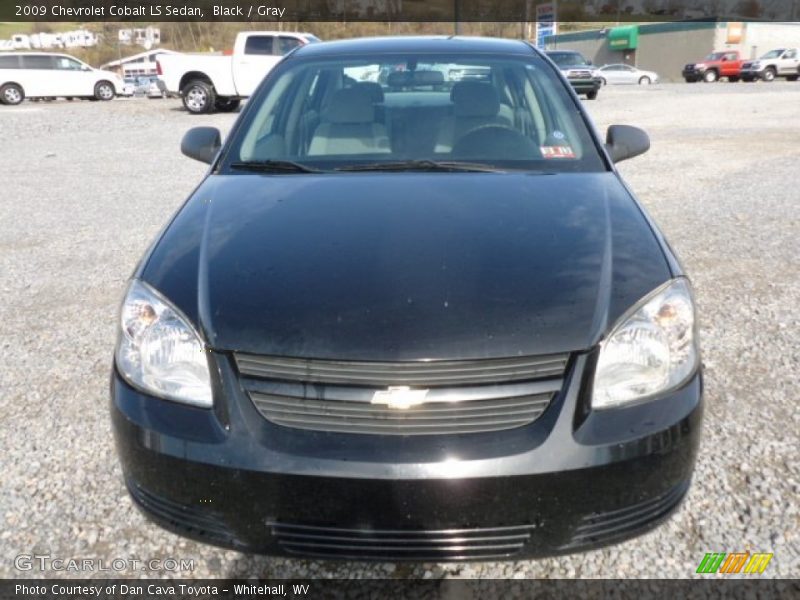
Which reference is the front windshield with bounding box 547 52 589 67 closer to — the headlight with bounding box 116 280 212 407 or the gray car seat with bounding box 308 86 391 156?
the gray car seat with bounding box 308 86 391 156

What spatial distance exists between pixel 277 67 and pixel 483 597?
2.66 metres

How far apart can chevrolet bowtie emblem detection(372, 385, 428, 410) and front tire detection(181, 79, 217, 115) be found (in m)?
16.7

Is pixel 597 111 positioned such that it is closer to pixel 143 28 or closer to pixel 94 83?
pixel 94 83

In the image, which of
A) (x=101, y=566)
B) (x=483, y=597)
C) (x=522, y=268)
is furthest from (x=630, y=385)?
(x=101, y=566)

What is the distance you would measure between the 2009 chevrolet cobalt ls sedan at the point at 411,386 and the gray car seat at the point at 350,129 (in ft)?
2.67

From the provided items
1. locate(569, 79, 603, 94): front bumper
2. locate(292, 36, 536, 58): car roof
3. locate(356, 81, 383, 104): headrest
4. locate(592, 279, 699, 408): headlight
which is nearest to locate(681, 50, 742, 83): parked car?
locate(569, 79, 603, 94): front bumper

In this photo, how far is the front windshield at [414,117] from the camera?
2896 mm

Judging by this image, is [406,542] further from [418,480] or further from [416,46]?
[416,46]

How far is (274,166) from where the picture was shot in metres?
2.88

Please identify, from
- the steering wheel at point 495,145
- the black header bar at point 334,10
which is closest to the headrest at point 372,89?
the steering wheel at point 495,145

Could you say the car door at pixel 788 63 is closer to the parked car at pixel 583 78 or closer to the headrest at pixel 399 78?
the parked car at pixel 583 78

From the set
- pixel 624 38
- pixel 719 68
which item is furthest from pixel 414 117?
pixel 624 38

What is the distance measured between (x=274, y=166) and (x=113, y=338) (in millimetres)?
1532

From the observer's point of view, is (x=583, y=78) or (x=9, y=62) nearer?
(x=583, y=78)
